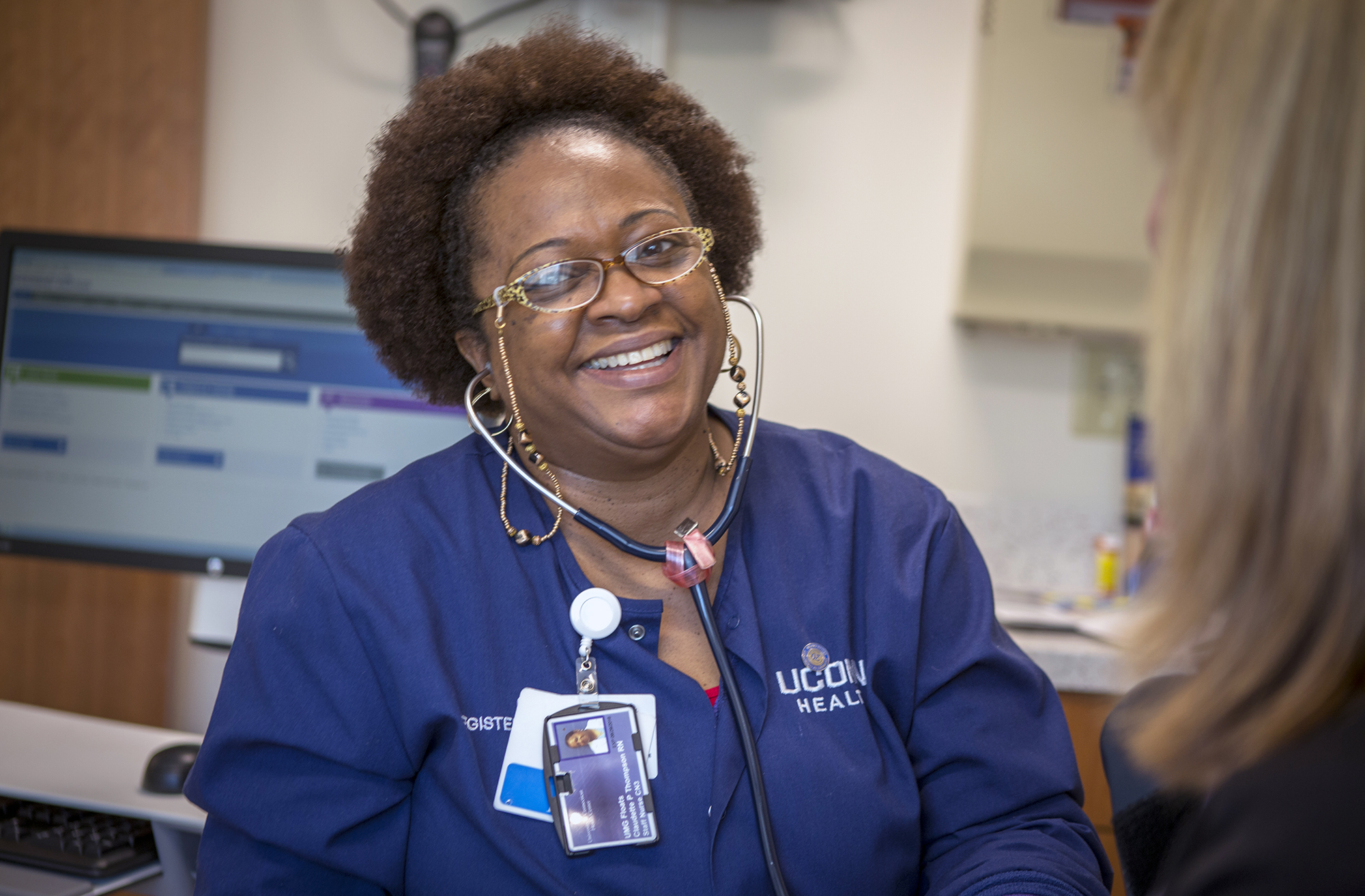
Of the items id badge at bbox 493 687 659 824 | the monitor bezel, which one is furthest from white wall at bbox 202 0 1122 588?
id badge at bbox 493 687 659 824

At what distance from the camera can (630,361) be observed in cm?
120

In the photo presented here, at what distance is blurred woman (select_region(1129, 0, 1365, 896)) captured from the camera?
527 mm

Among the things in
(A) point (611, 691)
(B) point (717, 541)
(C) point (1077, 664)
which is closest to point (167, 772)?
(A) point (611, 691)

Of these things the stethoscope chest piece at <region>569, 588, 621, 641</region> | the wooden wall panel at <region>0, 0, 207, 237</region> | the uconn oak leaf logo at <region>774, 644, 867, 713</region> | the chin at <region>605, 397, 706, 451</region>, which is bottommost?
the uconn oak leaf logo at <region>774, 644, 867, 713</region>

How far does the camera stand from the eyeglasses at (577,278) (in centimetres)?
118

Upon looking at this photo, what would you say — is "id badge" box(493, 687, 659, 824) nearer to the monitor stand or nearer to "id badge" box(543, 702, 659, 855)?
"id badge" box(543, 702, 659, 855)

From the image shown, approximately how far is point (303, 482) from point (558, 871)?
0.79m

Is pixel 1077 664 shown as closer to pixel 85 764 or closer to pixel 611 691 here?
pixel 611 691

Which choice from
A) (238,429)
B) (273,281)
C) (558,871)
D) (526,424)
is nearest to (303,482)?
(238,429)

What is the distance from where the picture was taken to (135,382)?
160 centimetres

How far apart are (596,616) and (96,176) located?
5.65ft

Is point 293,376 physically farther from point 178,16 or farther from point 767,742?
point 178,16

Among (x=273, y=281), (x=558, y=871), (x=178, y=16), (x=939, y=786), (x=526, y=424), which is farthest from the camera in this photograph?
(x=178, y=16)

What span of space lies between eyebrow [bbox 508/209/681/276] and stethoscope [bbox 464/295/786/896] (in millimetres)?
160
